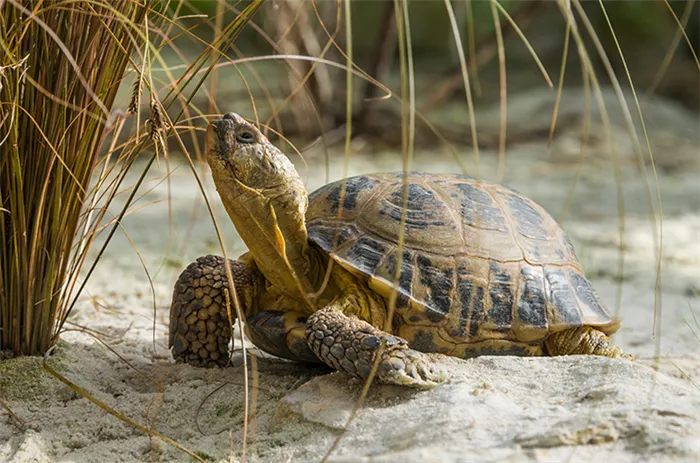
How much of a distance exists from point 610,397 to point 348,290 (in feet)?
2.70

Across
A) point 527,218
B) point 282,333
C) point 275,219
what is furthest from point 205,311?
point 527,218

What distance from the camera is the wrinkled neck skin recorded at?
218 centimetres

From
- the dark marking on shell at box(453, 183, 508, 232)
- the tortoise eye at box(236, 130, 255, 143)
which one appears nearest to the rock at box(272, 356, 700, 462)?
the dark marking on shell at box(453, 183, 508, 232)

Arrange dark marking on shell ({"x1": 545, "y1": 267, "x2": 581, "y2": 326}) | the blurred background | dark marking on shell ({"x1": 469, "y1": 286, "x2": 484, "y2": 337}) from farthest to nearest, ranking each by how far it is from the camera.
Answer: the blurred background → dark marking on shell ({"x1": 545, "y1": 267, "x2": 581, "y2": 326}) → dark marking on shell ({"x1": 469, "y1": 286, "x2": 484, "y2": 337})

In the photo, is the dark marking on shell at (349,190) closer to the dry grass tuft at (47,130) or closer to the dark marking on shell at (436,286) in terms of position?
the dark marking on shell at (436,286)

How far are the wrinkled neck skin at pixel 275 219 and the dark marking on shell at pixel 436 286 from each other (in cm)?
34

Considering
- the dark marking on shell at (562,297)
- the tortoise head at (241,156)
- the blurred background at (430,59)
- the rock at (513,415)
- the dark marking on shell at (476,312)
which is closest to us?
the rock at (513,415)

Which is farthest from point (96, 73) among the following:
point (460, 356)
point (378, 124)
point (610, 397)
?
point (378, 124)

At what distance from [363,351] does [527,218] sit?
84 centimetres

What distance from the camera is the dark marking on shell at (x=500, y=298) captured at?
2305 mm

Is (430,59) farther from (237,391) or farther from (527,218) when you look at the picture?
(237,391)

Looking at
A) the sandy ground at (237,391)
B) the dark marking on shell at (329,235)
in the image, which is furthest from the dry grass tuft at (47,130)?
the dark marking on shell at (329,235)

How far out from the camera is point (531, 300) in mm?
2355

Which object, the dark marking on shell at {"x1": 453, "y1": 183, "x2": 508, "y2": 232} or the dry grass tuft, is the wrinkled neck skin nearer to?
the dry grass tuft
